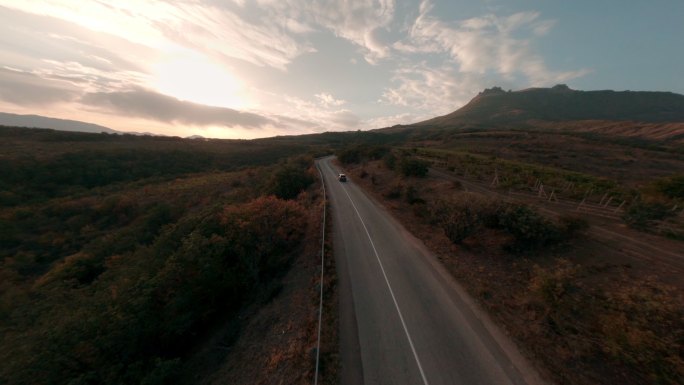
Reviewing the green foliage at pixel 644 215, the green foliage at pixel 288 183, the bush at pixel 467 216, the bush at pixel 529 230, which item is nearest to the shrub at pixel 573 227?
the bush at pixel 529 230

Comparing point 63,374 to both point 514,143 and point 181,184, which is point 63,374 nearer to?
point 181,184

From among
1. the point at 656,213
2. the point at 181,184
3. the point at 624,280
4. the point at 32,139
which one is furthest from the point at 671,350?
the point at 32,139

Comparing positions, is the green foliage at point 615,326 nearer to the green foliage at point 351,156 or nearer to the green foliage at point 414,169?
the green foliage at point 414,169

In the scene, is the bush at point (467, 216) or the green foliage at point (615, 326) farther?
the bush at point (467, 216)

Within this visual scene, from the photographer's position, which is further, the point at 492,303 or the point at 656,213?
the point at 656,213

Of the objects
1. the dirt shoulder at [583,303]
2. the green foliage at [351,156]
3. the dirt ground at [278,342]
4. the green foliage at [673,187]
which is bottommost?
the dirt ground at [278,342]

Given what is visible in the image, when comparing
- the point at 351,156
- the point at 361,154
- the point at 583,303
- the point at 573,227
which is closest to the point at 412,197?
the point at 573,227
